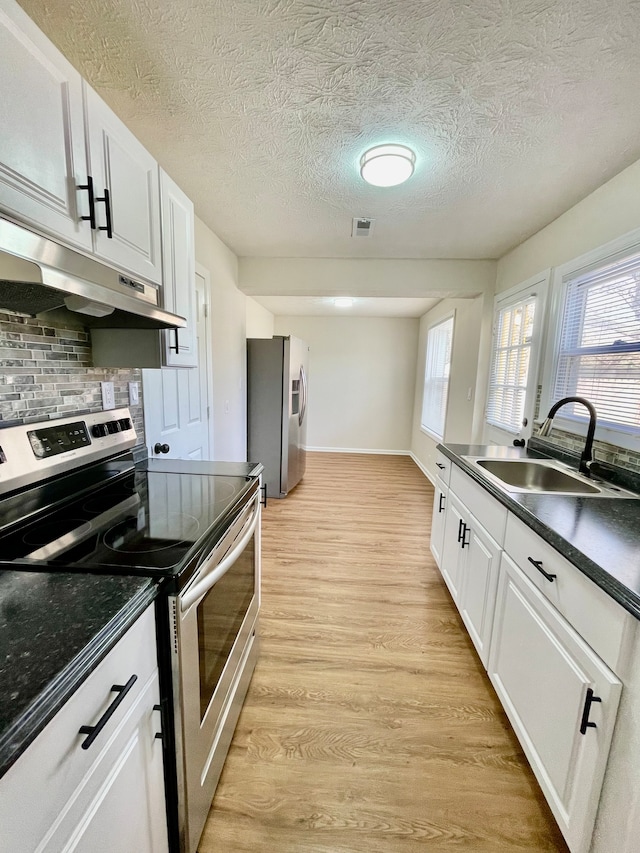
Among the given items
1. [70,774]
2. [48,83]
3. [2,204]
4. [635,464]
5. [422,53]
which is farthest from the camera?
[635,464]

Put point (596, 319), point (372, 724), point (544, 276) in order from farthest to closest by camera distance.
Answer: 1. point (544, 276)
2. point (596, 319)
3. point (372, 724)

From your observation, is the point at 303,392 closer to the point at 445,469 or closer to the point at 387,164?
the point at 445,469

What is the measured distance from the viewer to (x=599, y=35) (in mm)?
1075

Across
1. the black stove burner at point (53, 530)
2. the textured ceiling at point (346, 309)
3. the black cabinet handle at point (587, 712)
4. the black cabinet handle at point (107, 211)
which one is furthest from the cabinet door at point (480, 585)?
the textured ceiling at point (346, 309)

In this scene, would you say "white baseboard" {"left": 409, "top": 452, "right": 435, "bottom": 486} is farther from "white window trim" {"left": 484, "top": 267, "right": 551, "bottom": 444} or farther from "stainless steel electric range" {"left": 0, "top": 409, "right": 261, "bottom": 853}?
"stainless steel electric range" {"left": 0, "top": 409, "right": 261, "bottom": 853}

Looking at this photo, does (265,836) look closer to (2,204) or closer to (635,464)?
(2,204)

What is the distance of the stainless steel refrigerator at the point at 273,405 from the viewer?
3.66 metres

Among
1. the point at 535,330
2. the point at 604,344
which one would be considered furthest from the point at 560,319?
the point at 604,344

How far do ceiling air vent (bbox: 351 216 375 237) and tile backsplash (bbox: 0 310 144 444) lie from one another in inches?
74.3

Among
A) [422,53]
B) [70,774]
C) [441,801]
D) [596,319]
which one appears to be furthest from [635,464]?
[70,774]

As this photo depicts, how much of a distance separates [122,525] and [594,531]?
1.47 m

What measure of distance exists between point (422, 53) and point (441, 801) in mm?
2497

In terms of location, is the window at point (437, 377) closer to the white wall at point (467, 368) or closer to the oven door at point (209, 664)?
the white wall at point (467, 368)

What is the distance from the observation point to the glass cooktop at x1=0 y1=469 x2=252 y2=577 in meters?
0.83
